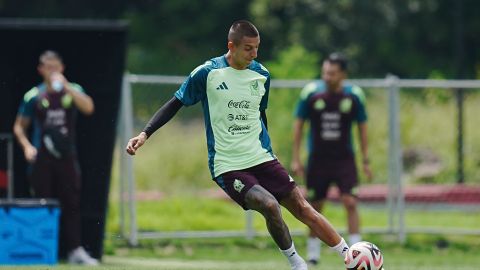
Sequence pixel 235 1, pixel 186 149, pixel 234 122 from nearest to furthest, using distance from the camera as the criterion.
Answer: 1. pixel 234 122
2. pixel 186 149
3. pixel 235 1

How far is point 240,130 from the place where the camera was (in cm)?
1081

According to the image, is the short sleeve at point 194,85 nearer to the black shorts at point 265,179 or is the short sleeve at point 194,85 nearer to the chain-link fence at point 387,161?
the black shorts at point 265,179

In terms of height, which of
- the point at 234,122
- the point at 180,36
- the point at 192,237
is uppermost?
the point at 180,36

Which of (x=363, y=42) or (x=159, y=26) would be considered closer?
(x=363, y=42)

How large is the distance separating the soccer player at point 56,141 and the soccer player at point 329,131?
243 centimetres

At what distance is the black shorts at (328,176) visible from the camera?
50.1 ft

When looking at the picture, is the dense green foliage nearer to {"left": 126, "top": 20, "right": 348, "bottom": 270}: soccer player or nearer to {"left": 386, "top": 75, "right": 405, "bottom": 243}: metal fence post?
{"left": 386, "top": 75, "right": 405, "bottom": 243}: metal fence post

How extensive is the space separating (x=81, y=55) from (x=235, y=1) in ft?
99.7

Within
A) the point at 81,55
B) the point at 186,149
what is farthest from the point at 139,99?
the point at 81,55

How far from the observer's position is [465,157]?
19.1 meters

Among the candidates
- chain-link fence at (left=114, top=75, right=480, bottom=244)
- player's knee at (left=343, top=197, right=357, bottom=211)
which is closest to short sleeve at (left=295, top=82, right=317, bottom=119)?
player's knee at (left=343, top=197, right=357, bottom=211)

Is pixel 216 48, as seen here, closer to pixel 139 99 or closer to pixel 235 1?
pixel 235 1

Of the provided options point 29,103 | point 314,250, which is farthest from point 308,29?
point 29,103

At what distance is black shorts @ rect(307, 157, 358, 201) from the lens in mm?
15273
